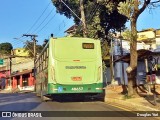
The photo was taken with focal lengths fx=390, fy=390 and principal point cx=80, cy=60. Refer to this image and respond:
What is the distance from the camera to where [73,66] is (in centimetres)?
2180

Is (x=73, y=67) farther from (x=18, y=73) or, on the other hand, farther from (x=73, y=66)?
(x=18, y=73)

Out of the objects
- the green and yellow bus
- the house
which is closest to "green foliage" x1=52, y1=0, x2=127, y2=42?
the green and yellow bus

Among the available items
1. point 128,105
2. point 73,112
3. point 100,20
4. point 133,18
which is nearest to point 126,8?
point 133,18

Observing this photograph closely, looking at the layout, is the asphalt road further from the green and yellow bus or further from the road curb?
the green and yellow bus

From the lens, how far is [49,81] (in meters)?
21.5

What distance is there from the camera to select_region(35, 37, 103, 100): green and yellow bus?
2145 cm

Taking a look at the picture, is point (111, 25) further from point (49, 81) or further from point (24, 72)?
point (24, 72)

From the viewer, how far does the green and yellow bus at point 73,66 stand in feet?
70.4

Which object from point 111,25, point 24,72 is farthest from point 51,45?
point 24,72

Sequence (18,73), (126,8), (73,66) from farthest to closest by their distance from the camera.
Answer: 1. (18,73)
2. (73,66)
3. (126,8)

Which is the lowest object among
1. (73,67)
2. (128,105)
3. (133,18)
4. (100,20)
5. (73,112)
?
(73,112)

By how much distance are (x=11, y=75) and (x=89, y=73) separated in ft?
226

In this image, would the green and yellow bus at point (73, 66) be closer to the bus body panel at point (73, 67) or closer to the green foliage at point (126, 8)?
the bus body panel at point (73, 67)

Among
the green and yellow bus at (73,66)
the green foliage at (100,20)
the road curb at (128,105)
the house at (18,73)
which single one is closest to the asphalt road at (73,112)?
the road curb at (128,105)
